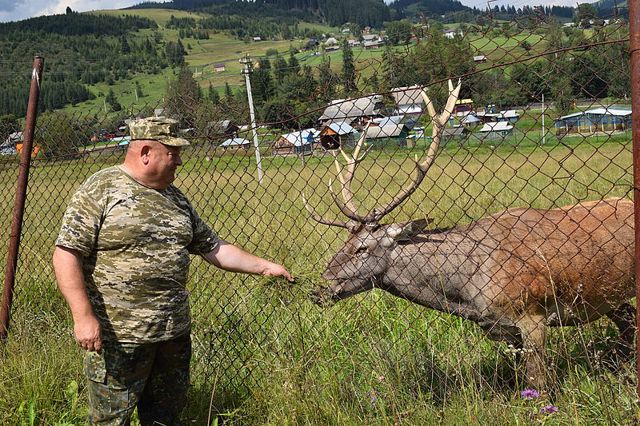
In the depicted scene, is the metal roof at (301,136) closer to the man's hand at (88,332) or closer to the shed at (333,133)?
the shed at (333,133)

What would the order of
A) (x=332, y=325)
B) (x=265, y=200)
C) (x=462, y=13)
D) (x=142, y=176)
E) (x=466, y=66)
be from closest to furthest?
(x=462, y=13) < (x=142, y=176) < (x=466, y=66) < (x=332, y=325) < (x=265, y=200)

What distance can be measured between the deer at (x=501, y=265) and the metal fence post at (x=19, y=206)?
2.48m

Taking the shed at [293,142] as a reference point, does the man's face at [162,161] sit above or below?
above

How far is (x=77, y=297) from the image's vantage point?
132 inches

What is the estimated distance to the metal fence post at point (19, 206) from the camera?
5.14 m

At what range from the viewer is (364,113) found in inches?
166

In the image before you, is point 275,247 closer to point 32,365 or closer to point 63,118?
point 63,118

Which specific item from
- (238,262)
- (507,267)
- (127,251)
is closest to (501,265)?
(507,267)

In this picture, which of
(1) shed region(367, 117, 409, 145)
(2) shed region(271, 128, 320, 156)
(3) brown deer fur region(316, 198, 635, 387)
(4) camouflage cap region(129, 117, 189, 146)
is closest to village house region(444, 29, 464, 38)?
(1) shed region(367, 117, 409, 145)

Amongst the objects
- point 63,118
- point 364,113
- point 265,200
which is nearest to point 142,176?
point 364,113

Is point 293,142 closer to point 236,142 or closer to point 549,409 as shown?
point 236,142

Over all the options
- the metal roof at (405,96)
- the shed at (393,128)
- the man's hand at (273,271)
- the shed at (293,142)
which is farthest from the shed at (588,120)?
the man's hand at (273,271)

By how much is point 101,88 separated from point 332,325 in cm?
15101

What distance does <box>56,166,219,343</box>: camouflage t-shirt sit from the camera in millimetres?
3469
